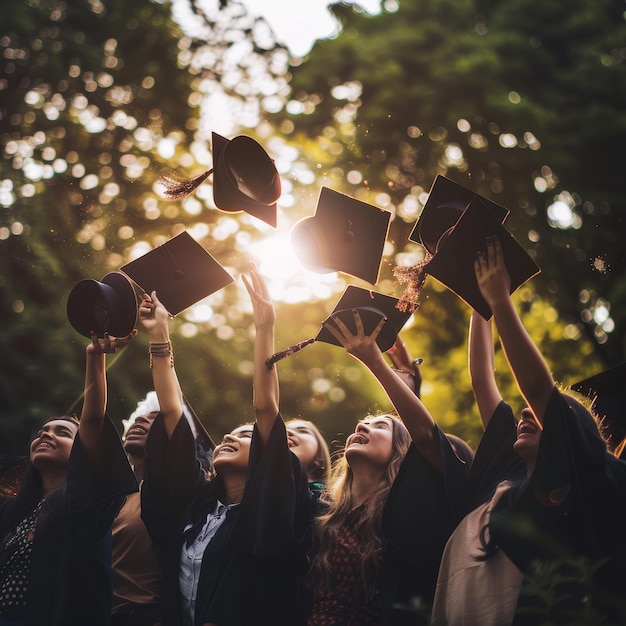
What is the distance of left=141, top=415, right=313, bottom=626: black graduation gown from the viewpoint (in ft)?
10.9

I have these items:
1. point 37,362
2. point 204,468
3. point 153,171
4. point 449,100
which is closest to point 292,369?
point 153,171

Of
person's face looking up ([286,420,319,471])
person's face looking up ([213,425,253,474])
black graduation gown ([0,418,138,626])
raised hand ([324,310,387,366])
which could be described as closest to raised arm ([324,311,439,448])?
raised hand ([324,310,387,366])

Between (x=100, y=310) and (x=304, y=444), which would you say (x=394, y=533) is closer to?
(x=304, y=444)

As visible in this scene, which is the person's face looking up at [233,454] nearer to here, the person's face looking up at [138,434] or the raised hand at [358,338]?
the person's face looking up at [138,434]

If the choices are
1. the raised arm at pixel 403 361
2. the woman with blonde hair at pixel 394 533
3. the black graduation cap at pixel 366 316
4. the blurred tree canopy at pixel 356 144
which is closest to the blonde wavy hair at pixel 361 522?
the woman with blonde hair at pixel 394 533

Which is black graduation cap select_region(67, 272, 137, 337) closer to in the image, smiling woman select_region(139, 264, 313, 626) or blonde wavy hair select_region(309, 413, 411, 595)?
smiling woman select_region(139, 264, 313, 626)

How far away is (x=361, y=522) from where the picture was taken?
11.2 ft

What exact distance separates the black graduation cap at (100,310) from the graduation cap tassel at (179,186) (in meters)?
0.49

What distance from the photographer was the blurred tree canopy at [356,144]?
28.9 feet

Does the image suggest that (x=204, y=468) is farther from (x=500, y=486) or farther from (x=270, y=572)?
(x=500, y=486)

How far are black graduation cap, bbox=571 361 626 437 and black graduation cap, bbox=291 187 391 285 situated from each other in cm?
113

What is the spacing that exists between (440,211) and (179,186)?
3.90ft

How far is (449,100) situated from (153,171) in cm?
344

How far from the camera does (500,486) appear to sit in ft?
9.97
